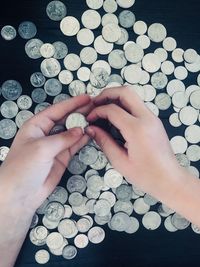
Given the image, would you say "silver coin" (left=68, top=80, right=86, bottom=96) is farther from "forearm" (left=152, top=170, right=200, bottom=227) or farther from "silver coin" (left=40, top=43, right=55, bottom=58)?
"forearm" (left=152, top=170, right=200, bottom=227)

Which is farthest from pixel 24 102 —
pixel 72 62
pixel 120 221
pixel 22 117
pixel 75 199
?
pixel 120 221

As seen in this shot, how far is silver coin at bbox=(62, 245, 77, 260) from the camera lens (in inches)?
35.4

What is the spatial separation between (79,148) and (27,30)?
11.2 inches

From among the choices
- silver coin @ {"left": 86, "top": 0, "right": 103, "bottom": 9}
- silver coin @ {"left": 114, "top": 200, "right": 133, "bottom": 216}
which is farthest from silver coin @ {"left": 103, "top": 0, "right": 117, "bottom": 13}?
silver coin @ {"left": 114, "top": 200, "right": 133, "bottom": 216}

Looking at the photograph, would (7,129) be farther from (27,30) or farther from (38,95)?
(27,30)

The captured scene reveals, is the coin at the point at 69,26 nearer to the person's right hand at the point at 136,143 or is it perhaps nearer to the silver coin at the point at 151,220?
the person's right hand at the point at 136,143

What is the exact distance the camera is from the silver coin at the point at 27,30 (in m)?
0.88

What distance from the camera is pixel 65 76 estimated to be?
90 cm

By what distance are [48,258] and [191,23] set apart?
0.64 metres

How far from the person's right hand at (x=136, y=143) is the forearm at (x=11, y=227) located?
21cm

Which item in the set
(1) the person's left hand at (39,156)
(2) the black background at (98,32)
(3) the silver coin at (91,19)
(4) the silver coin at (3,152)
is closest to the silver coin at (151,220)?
(2) the black background at (98,32)

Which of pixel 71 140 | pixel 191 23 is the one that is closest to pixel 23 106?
pixel 71 140

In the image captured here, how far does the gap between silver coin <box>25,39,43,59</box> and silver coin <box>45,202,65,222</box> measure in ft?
1.08

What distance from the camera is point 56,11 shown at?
0.90m
